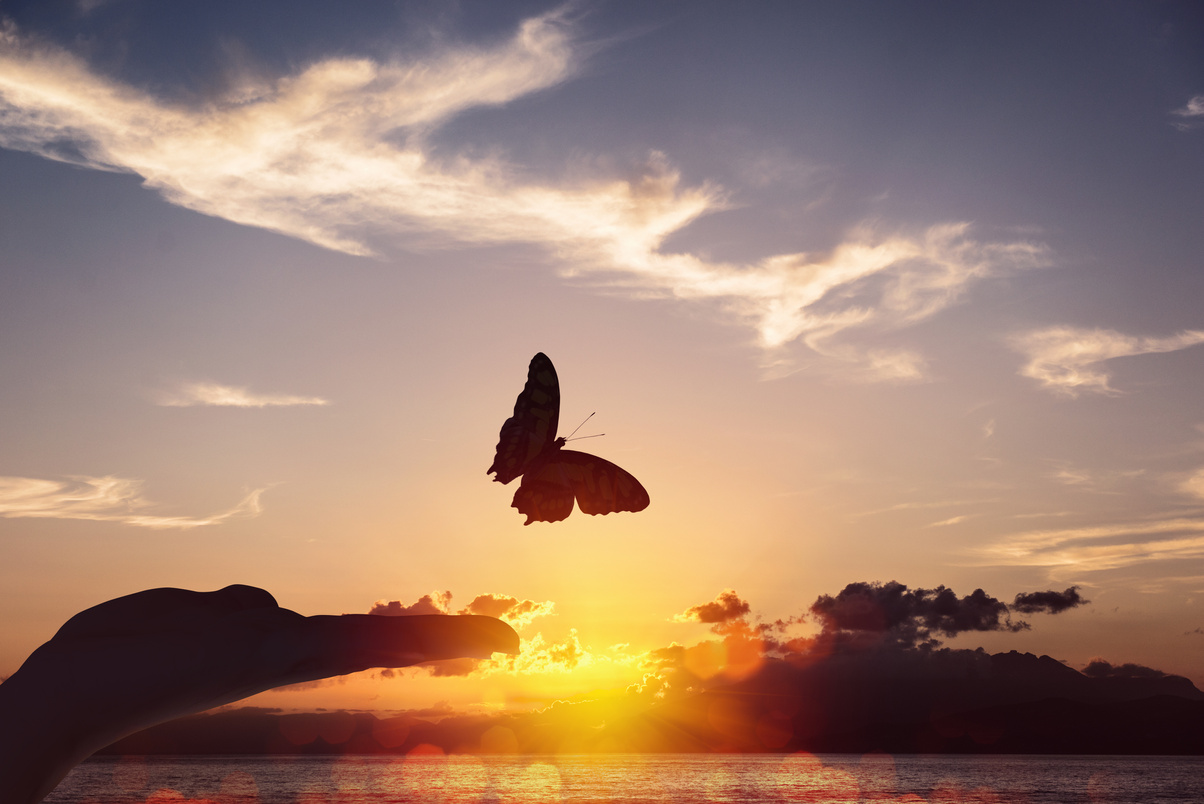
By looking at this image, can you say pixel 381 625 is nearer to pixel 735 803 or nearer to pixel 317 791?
pixel 735 803

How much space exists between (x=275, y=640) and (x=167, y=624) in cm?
37

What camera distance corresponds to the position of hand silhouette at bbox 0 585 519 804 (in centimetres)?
200

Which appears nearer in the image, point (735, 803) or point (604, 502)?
point (604, 502)

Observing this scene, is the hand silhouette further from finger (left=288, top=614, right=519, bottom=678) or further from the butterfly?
the butterfly

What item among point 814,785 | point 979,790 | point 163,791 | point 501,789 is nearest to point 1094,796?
point 979,790

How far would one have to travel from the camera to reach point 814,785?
19575 centimetres

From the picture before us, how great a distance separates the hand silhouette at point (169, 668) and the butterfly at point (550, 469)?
7775 mm

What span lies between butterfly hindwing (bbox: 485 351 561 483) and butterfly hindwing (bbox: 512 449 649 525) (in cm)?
22

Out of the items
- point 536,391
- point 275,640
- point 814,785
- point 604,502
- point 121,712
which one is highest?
point 536,391

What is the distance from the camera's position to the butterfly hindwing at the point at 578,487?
10.1 m

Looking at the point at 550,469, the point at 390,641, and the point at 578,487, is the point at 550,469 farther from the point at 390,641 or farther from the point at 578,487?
the point at 390,641

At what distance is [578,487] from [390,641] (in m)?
8.66

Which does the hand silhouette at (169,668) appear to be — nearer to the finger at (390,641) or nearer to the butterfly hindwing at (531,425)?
the finger at (390,641)

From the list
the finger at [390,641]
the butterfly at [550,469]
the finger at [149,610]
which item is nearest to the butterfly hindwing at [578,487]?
the butterfly at [550,469]
